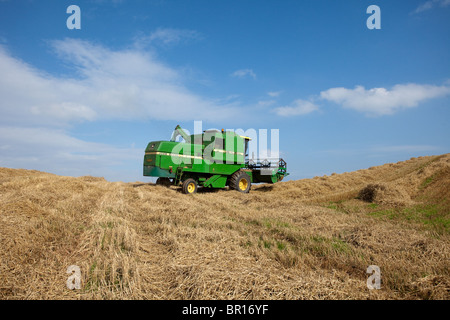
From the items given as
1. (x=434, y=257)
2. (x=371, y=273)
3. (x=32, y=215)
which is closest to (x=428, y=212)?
Answer: (x=434, y=257)

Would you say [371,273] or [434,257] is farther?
[434,257]

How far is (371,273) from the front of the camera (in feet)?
11.9

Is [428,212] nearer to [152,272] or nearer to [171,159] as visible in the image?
[152,272]

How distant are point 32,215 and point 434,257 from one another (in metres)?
7.71

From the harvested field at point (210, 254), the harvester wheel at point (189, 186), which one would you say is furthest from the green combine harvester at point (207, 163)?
the harvested field at point (210, 254)

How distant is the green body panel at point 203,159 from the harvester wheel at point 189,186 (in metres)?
0.34

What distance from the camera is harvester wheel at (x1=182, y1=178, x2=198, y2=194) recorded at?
13.1m

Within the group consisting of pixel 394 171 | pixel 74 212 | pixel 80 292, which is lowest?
pixel 80 292

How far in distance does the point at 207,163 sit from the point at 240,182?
281 centimetres

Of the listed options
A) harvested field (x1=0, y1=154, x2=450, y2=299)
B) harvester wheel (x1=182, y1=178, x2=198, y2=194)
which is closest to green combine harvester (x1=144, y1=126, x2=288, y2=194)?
harvester wheel (x1=182, y1=178, x2=198, y2=194)

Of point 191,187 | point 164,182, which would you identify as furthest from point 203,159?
point 164,182

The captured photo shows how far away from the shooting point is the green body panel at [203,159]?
1287cm

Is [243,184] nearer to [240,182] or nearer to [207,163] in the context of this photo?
[240,182]

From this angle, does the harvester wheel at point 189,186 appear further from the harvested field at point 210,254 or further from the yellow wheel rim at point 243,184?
the harvested field at point 210,254
